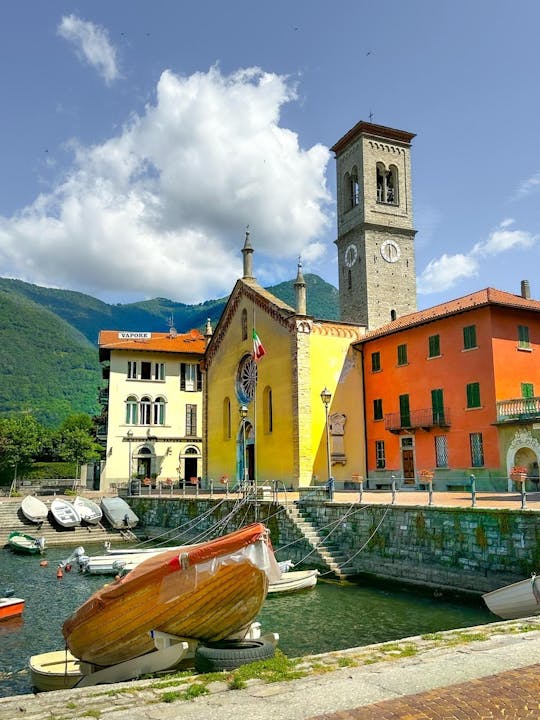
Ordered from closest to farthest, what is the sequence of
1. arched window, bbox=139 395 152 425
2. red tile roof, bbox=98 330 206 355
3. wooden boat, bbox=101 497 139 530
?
wooden boat, bbox=101 497 139 530, arched window, bbox=139 395 152 425, red tile roof, bbox=98 330 206 355

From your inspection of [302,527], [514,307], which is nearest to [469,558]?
[302,527]

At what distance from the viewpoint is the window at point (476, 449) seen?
1029 inches

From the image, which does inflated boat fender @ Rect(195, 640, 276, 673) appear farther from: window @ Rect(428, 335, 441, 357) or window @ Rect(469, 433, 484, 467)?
window @ Rect(428, 335, 441, 357)

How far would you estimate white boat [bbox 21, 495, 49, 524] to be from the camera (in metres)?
33.3

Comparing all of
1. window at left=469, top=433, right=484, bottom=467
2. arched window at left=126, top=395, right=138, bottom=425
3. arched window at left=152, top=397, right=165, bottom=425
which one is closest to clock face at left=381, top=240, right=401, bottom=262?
arched window at left=152, top=397, right=165, bottom=425

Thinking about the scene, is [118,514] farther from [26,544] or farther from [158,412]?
[158,412]

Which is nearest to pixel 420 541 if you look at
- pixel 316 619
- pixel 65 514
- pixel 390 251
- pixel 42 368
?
pixel 316 619

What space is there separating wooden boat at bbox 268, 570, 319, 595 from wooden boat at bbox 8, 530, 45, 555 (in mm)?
14930

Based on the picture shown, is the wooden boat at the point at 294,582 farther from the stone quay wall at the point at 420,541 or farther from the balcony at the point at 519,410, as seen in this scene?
the balcony at the point at 519,410

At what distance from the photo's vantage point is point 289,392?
31.1 m

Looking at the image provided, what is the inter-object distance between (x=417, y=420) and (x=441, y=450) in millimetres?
2050

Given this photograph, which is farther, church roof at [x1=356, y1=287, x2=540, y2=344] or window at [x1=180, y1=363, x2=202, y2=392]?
window at [x1=180, y1=363, x2=202, y2=392]

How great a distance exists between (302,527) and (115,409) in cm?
2962

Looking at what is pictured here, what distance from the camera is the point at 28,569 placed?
77.7ft
